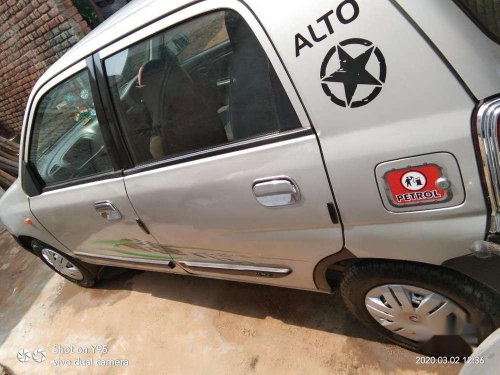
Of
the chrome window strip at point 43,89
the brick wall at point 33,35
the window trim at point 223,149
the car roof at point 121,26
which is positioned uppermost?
the brick wall at point 33,35

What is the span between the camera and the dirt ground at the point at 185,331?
201 centimetres

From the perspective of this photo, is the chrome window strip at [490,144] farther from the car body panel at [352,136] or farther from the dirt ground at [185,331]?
the dirt ground at [185,331]

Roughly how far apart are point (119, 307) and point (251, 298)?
115cm

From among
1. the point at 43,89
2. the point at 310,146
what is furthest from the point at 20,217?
the point at 310,146

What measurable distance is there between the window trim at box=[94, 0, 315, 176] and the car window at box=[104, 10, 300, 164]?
2 cm

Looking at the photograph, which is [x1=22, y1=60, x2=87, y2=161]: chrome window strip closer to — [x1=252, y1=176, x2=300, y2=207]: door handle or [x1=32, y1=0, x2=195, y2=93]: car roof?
[x1=32, y1=0, x2=195, y2=93]: car roof

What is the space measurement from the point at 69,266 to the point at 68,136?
133cm

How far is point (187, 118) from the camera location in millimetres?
1736

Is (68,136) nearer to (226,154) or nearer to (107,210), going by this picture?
(107,210)

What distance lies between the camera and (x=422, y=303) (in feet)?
4.91

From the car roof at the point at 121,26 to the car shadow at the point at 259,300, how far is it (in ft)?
5.43

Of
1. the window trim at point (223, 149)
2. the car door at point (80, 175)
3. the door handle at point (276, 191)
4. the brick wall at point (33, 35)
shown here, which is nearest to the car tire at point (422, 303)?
the door handle at point (276, 191)

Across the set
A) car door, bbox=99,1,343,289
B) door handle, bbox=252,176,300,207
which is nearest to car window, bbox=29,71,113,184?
car door, bbox=99,1,343,289

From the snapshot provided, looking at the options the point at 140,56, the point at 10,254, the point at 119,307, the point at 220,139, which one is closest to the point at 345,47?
the point at 220,139
